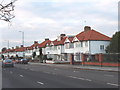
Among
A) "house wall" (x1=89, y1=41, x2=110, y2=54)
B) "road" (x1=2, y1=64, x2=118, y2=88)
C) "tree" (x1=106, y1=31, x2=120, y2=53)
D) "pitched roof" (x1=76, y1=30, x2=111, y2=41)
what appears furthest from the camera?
"pitched roof" (x1=76, y1=30, x2=111, y2=41)

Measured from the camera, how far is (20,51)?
154 meters

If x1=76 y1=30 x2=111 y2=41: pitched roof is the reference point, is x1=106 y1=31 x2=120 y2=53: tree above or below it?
below

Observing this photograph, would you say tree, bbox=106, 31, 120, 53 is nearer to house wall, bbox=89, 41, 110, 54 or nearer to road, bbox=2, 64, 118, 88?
house wall, bbox=89, 41, 110, 54

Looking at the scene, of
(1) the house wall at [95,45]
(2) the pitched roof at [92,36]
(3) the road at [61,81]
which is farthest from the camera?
(2) the pitched roof at [92,36]

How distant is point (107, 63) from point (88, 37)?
2774 centimetres

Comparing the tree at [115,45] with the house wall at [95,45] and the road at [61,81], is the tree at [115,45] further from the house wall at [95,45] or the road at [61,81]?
the road at [61,81]

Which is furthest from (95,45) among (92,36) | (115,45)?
(115,45)

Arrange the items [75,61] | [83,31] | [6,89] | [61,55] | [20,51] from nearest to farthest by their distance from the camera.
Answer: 1. [6,89]
2. [75,61]
3. [83,31]
4. [61,55]
5. [20,51]

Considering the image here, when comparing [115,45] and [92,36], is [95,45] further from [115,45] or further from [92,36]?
[115,45]

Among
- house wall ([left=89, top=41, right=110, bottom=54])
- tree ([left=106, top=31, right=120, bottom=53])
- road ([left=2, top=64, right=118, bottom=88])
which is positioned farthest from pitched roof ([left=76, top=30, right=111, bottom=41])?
road ([left=2, top=64, right=118, bottom=88])

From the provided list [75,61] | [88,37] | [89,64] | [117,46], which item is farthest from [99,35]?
[89,64]

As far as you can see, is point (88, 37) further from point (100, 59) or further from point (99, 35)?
point (100, 59)

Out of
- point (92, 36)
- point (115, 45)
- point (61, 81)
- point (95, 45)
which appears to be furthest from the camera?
point (92, 36)

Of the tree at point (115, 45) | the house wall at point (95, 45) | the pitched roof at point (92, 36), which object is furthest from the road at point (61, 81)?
the pitched roof at point (92, 36)
